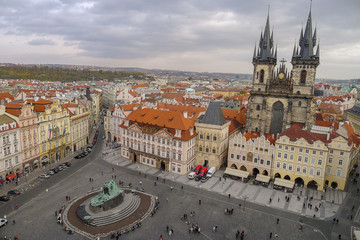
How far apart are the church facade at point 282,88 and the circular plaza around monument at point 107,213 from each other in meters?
46.0

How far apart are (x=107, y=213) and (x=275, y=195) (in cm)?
3495

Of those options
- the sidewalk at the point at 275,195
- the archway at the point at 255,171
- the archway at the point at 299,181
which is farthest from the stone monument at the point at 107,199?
the archway at the point at 299,181

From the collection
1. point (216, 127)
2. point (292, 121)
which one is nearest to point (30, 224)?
point (216, 127)

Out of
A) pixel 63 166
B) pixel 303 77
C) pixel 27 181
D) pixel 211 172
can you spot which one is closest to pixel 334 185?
pixel 211 172

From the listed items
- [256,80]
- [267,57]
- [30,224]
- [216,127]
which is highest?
[267,57]

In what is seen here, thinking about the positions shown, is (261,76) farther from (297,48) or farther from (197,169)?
(197,169)

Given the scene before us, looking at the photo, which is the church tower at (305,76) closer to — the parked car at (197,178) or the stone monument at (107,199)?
the parked car at (197,178)

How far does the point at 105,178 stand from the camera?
6184 cm

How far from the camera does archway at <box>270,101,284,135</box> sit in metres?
78.0

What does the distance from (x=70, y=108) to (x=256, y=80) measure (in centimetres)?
5989

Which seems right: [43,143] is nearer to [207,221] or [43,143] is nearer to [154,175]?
[154,175]

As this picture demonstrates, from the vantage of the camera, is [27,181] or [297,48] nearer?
[27,181]

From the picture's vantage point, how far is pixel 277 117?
259 feet

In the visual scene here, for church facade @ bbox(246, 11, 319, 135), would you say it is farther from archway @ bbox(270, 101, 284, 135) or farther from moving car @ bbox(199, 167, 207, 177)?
moving car @ bbox(199, 167, 207, 177)
